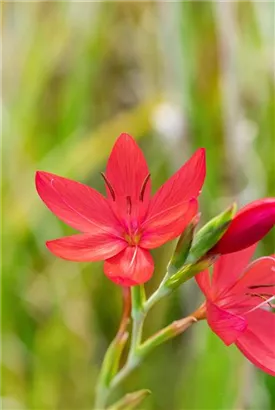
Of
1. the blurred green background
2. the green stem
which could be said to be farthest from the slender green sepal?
the blurred green background

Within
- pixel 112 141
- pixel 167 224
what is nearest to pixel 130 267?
pixel 167 224

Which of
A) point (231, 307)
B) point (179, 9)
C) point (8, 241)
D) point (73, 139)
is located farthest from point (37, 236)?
point (231, 307)

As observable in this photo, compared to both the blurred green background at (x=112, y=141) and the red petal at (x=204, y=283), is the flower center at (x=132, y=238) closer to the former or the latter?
the red petal at (x=204, y=283)

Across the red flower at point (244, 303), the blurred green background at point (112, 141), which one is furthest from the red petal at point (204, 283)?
the blurred green background at point (112, 141)

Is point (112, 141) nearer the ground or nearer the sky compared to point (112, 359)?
nearer the sky

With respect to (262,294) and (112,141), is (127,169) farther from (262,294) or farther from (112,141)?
(112,141)

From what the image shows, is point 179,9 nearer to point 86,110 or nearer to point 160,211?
point 86,110
